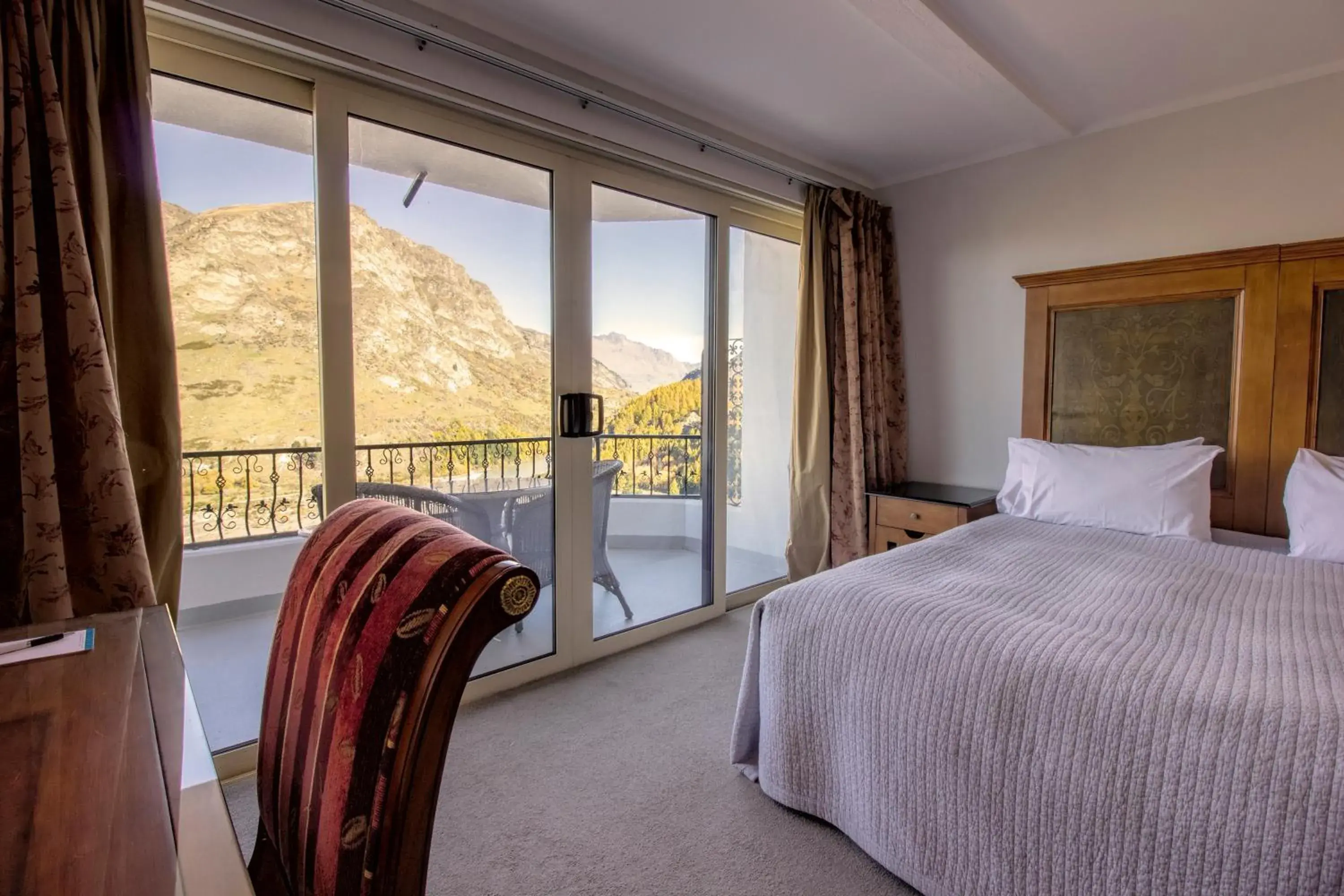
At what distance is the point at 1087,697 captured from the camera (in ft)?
4.10

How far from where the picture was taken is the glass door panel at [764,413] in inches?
149

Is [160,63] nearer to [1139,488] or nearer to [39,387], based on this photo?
[39,387]

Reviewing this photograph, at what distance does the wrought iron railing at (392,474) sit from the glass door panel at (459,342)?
0.01m

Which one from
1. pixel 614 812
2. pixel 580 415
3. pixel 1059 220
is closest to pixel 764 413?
pixel 580 415

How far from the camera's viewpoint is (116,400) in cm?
152

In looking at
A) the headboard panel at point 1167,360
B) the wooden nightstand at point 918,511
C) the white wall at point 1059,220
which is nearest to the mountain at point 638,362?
the wooden nightstand at point 918,511

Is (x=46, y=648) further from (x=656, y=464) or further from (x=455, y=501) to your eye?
(x=656, y=464)

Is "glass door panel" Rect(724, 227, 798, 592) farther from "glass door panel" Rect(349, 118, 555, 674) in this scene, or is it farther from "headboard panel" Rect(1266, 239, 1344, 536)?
"headboard panel" Rect(1266, 239, 1344, 536)

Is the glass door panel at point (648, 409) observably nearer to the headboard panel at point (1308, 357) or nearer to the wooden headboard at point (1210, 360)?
Answer: the wooden headboard at point (1210, 360)

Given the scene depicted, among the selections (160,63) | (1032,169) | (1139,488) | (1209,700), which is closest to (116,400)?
(160,63)

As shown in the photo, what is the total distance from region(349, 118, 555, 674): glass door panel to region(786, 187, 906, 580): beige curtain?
146 centimetres

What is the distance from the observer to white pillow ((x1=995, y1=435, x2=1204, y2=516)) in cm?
281

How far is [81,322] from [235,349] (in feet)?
4.39

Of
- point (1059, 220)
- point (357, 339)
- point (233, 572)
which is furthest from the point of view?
point (233, 572)
